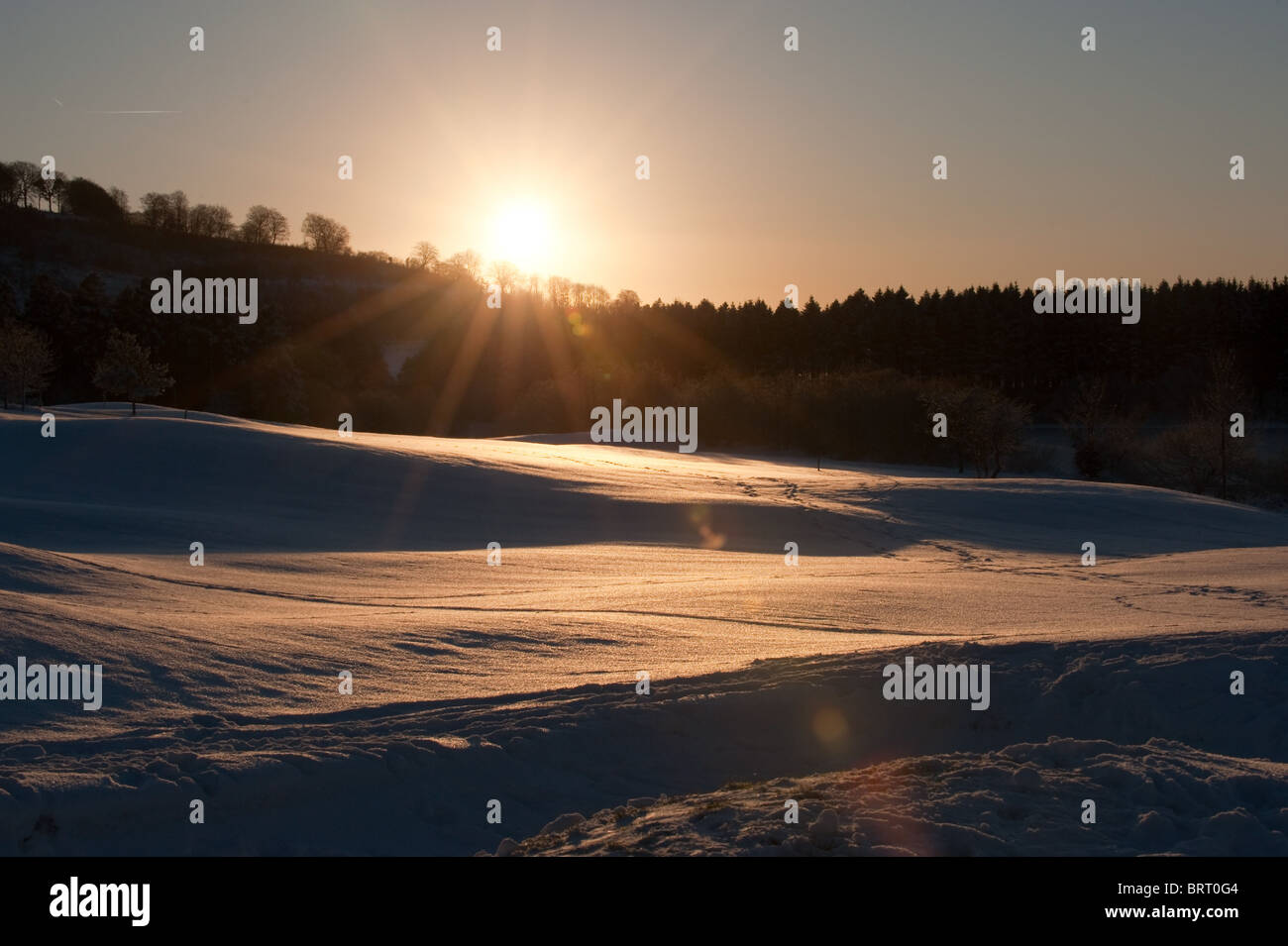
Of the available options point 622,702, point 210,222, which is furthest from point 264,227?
point 622,702

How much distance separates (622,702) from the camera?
819 centimetres

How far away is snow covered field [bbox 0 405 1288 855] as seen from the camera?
5488 mm

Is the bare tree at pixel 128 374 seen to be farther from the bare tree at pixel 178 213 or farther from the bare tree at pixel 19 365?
the bare tree at pixel 178 213

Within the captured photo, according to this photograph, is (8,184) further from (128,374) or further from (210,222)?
(128,374)

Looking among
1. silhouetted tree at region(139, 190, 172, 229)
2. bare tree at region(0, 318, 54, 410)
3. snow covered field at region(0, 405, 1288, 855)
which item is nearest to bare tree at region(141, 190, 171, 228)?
silhouetted tree at region(139, 190, 172, 229)

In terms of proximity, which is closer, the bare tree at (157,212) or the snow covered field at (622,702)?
the snow covered field at (622,702)

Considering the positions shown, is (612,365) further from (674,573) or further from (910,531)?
(674,573)

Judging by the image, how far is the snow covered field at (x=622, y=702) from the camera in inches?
216

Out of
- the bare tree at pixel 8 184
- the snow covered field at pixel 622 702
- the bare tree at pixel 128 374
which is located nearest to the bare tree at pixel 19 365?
the bare tree at pixel 128 374

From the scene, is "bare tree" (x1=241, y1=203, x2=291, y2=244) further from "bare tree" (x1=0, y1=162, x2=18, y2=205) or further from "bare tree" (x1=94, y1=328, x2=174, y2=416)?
"bare tree" (x1=94, y1=328, x2=174, y2=416)

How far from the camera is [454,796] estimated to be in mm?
6680

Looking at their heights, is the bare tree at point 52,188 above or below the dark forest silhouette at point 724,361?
above

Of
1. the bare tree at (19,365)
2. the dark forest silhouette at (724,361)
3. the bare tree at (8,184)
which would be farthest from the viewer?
the bare tree at (8,184)

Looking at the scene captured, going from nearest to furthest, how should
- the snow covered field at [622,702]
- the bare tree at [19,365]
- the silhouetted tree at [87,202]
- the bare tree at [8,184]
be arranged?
the snow covered field at [622,702] < the bare tree at [19,365] < the bare tree at [8,184] < the silhouetted tree at [87,202]
